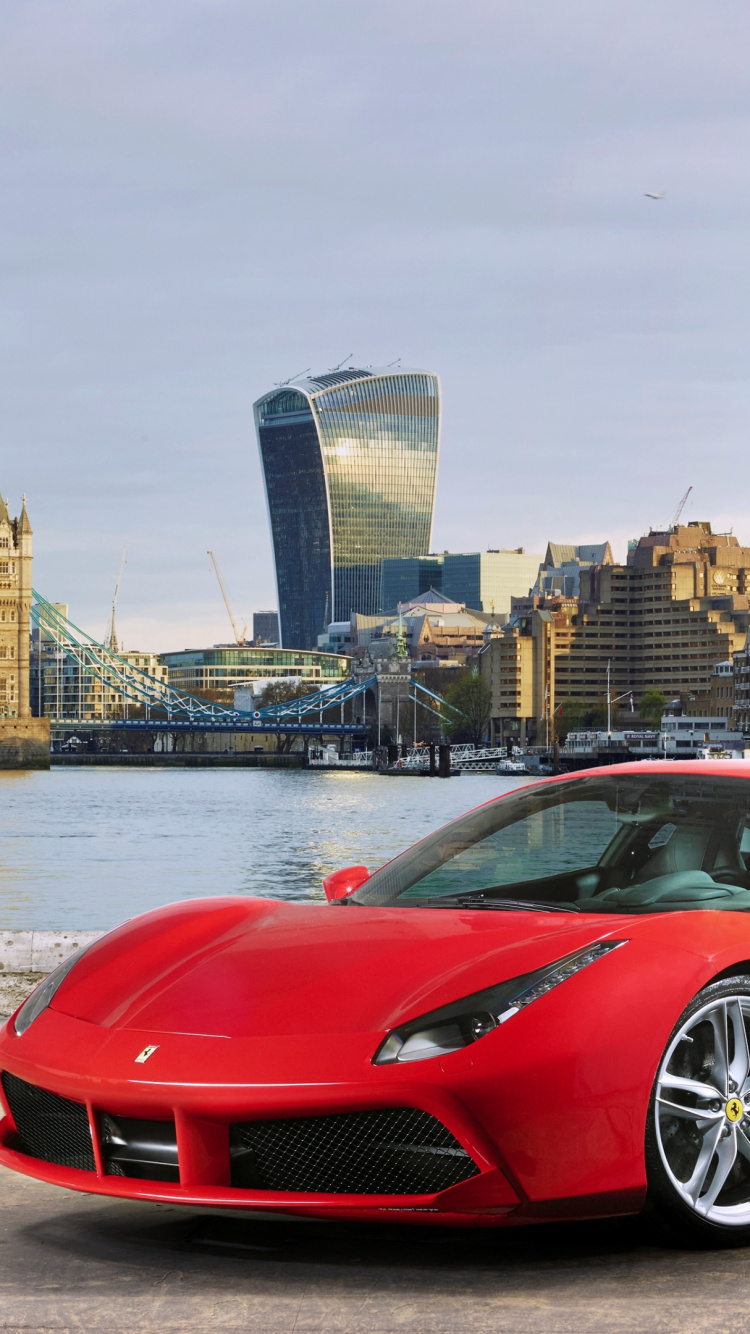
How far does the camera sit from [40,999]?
357 centimetres

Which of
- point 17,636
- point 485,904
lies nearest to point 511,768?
point 17,636

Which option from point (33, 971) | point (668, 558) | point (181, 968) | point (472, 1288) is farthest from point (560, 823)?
point (668, 558)

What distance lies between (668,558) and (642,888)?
557ft

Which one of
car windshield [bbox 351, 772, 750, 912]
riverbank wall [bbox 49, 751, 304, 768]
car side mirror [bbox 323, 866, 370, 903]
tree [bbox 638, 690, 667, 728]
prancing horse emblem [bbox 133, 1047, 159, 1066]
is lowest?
riverbank wall [bbox 49, 751, 304, 768]

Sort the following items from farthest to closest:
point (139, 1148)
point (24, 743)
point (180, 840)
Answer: point (24, 743), point (180, 840), point (139, 1148)

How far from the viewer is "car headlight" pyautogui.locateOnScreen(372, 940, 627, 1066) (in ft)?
9.64

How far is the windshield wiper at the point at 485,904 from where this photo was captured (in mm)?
3576

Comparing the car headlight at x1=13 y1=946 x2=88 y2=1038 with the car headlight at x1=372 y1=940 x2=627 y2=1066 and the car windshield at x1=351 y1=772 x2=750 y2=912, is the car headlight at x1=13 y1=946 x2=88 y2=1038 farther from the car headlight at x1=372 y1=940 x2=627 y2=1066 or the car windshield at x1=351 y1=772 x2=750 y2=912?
the car headlight at x1=372 y1=940 x2=627 y2=1066

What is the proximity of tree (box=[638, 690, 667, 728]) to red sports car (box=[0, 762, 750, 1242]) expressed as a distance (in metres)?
155

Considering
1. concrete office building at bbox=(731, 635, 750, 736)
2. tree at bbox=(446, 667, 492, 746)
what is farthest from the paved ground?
tree at bbox=(446, 667, 492, 746)

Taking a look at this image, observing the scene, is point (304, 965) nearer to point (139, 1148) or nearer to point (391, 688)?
point (139, 1148)

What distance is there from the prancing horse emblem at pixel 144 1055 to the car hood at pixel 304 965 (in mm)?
78

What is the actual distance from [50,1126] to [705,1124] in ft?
4.73

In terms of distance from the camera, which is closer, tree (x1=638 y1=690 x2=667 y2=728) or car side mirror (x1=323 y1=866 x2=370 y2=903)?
car side mirror (x1=323 y1=866 x2=370 y2=903)
